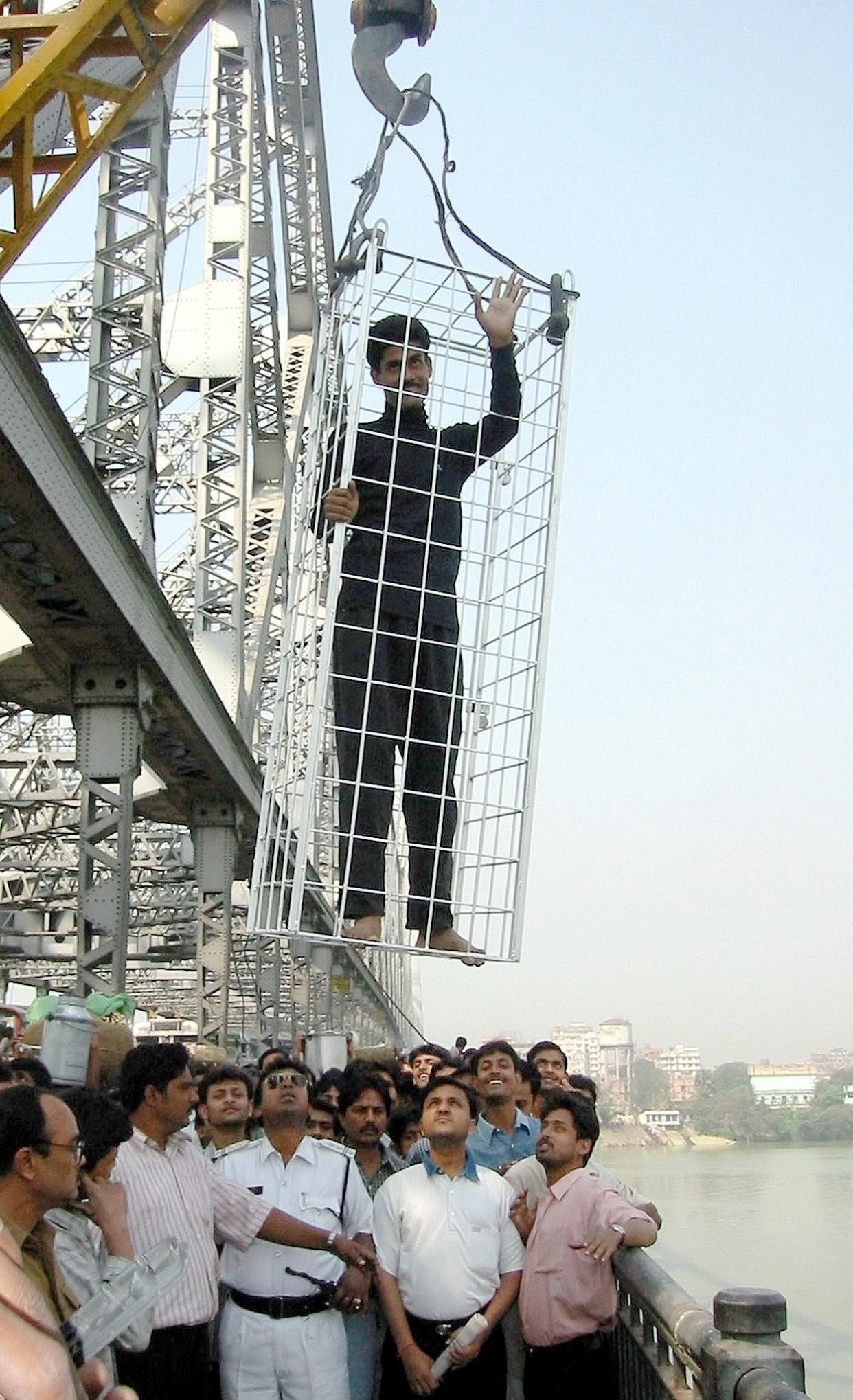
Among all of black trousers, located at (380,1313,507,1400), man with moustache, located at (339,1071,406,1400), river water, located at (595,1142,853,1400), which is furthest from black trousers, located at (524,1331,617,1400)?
river water, located at (595,1142,853,1400)

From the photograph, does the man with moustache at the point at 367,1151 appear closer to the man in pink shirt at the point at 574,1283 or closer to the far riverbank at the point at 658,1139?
the man in pink shirt at the point at 574,1283

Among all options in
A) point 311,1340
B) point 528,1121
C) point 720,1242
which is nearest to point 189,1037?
point 720,1242

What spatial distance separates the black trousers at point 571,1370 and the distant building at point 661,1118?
1973 centimetres

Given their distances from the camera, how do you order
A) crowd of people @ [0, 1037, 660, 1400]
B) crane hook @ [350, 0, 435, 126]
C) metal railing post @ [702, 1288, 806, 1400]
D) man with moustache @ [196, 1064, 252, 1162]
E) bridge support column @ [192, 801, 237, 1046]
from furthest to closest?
1. bridge support column @ [192, 801, 237, 1046]
2. man with moustache @ [196, 1064, 252, 1162]
3. crowd of people @ [0, 1037, 660, 1400]
4. crane hook @ [350, 0, 435, 126]
5. metal railing post @ [702, 1288, 806, 1400]

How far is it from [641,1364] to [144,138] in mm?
11618

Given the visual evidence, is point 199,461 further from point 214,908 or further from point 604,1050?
point 604,1050

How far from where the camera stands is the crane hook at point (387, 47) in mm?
4418

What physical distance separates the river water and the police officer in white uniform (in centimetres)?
1068

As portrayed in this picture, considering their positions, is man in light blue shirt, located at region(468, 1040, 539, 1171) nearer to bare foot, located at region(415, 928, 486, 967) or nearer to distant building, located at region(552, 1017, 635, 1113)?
bare foot, located at region(415, 928, 486, 967)

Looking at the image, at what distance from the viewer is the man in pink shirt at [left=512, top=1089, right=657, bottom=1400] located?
4.79m

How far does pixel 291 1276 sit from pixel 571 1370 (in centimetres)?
98

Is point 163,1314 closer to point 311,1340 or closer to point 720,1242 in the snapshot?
point 311,1340

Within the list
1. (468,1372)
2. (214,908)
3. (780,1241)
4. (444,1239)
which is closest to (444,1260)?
(444,1239)

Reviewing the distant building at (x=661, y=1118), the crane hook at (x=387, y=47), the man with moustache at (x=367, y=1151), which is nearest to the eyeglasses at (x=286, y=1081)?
the man with moustache at (x=367, y=1151)
